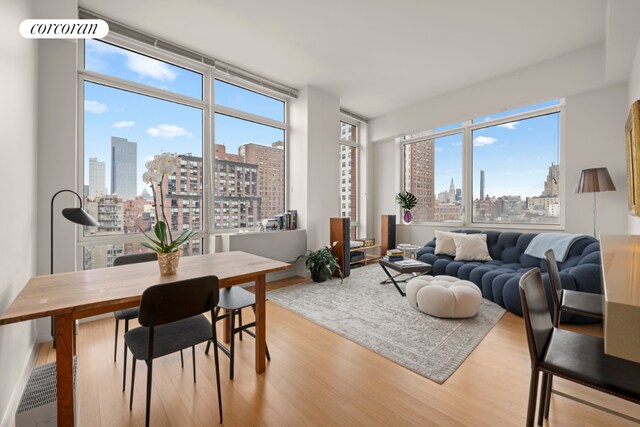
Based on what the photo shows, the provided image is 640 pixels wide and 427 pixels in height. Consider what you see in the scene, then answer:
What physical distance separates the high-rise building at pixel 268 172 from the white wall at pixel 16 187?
2.41m

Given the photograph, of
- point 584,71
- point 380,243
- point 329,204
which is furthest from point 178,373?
point 584,71

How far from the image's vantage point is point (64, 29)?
6.86 feet

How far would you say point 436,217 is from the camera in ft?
18.0

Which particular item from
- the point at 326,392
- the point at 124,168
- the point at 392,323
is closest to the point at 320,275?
the point at 392,323

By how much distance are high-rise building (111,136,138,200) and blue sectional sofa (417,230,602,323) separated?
4.26 meters

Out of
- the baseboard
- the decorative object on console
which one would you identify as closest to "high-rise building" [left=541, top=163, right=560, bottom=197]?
the decorative object on console

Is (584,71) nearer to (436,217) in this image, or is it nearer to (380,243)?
(436,217)

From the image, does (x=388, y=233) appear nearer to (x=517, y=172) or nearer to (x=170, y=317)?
(x=517, y=172)

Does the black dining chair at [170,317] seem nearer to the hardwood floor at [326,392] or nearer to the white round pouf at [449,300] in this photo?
the hardwood floor at [326,392]

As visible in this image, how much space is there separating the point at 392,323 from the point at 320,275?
1.69m

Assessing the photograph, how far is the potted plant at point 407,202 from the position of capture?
5.58 m

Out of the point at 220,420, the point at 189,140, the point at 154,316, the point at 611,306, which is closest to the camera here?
the point at 611,306

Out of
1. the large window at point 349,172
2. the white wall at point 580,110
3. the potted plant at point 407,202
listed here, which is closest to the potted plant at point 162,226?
the large window at point 349,172

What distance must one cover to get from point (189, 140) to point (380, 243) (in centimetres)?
440
